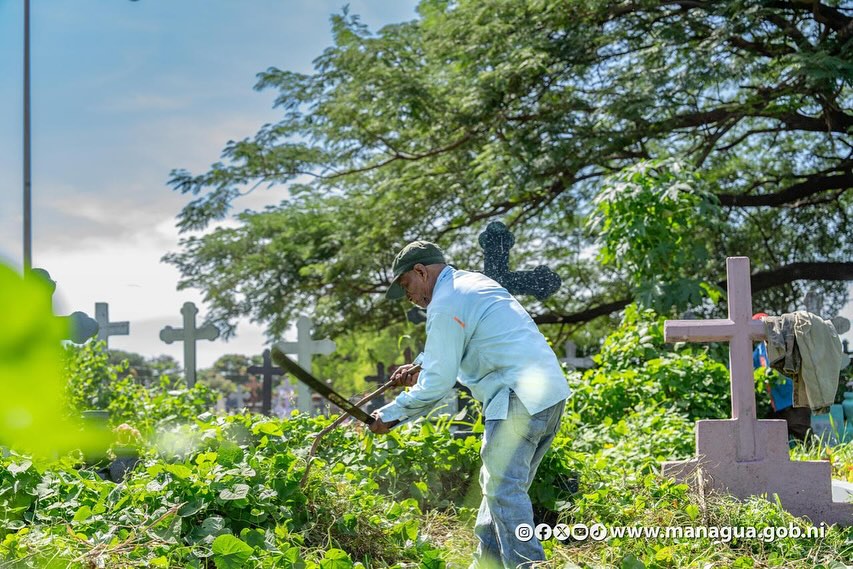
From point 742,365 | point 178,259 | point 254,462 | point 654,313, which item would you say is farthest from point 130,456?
point 178,259

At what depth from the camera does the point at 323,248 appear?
15.6 metres

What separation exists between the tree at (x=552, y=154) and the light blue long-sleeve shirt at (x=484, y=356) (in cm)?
477

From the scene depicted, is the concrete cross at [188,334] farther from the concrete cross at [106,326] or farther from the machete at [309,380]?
the machete at [309,380]

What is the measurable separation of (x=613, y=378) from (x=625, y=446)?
1063 mm

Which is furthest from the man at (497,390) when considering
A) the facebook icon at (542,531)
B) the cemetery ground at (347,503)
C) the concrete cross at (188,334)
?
the concrete cross at (188,334)

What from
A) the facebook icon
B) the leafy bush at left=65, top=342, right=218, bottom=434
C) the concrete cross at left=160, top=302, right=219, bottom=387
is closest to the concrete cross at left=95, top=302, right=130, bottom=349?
the concrete cross at left=160, top=302, right=219, bottom=387

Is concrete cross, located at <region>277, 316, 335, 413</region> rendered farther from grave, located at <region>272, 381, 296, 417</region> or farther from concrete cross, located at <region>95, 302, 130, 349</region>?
concrete cross, located at <region>95, 302, 130, 349</region>

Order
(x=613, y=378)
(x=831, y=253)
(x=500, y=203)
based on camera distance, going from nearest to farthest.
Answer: (x=613, y=378) → (x=500, y=203) → (x=831, y=253)

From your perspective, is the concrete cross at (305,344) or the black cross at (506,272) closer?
the black cross at (506,272)

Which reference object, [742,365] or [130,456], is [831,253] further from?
[130,456]

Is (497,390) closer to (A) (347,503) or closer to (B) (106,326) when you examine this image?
(A) (347,503)

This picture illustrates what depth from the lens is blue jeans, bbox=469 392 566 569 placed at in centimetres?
380

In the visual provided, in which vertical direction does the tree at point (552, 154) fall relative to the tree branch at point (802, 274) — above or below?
above

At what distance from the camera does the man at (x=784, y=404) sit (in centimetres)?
773
